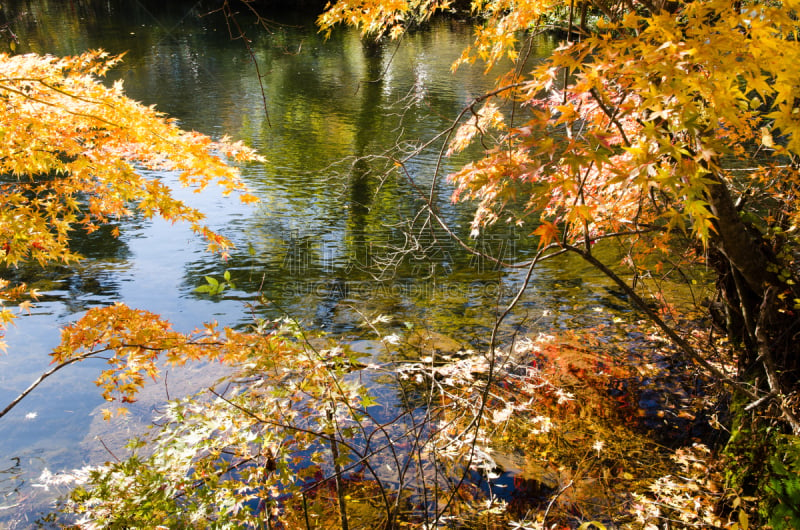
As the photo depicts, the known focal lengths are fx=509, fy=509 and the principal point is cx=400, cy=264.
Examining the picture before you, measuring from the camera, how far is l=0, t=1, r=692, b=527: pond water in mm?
4734

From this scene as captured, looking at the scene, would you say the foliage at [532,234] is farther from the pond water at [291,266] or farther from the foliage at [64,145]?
the pond water at [291,266]

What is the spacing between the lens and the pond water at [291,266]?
4734 mm

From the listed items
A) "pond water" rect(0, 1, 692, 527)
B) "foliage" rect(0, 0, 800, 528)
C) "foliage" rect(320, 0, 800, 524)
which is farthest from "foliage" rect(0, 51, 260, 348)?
"foliage" rect(320, 0, 800, 524)

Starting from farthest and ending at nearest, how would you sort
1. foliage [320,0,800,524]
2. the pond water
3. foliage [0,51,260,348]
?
the pond water, foliage [0,51,260,348], foliage [320,0,800,524]

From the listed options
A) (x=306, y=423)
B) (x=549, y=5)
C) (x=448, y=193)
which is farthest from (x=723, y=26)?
(x=448, y=193)

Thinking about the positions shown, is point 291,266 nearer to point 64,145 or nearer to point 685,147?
point 64,145

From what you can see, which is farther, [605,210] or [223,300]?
[223,300]

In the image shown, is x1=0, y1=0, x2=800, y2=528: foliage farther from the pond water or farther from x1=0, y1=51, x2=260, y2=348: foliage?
the pond water

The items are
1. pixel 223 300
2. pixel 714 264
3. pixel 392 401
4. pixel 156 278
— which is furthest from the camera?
pixel 156 278

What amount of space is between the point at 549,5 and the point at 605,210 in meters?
1.72

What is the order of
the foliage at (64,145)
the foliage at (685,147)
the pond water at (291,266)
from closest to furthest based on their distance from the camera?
the foliage at (685,147) → the foliage at (64,145) → the pond water at (291,266)

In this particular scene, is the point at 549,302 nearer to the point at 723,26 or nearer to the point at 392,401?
the point at 392,401

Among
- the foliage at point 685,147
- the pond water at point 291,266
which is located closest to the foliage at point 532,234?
the foliage at point 685,147

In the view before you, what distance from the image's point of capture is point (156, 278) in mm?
7094
